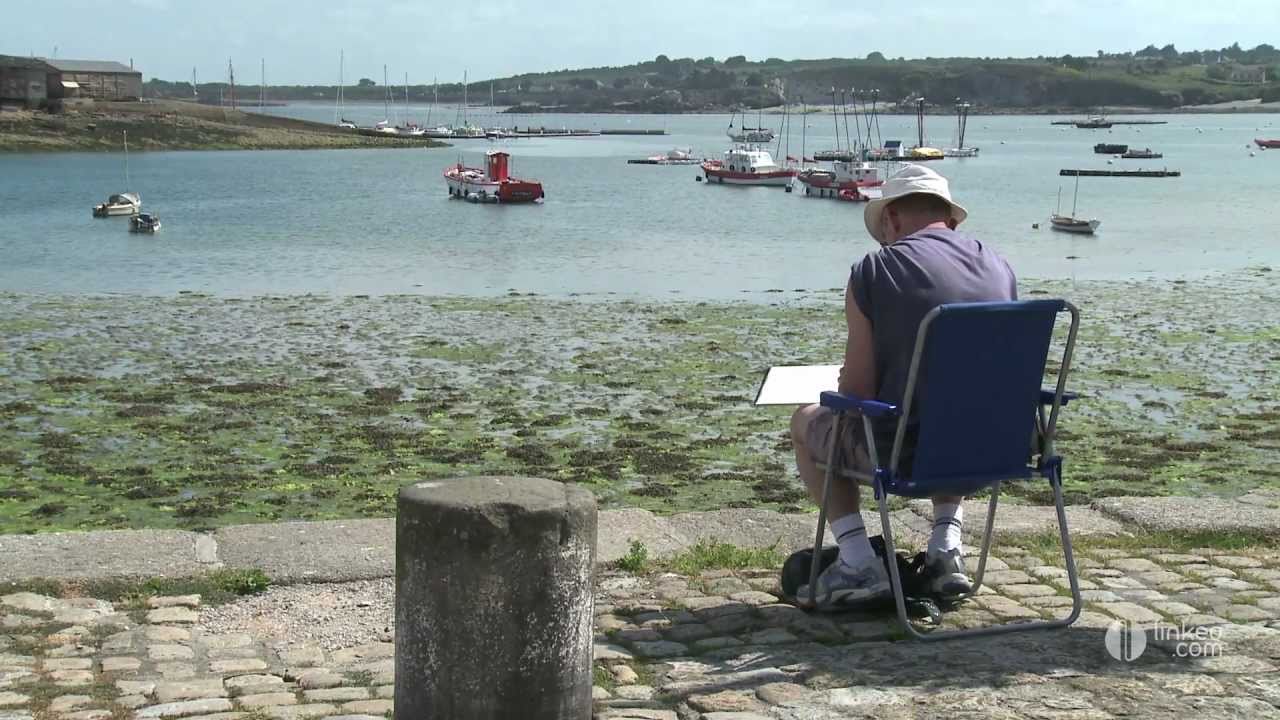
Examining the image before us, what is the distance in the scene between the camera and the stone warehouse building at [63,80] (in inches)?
4365

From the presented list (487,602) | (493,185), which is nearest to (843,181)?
(493,185)

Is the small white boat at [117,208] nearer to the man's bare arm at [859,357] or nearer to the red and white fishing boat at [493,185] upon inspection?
the red and white fishing boat at [493,185]

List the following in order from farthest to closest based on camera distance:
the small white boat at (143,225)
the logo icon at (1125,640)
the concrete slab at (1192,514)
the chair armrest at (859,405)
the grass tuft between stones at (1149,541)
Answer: the small white boat at (143,225) < the concrete slab at (1192,514) < the grass tuft between stones at (1149,541) < the chair armrest at (859,405) < the logo icon at (1125,640)

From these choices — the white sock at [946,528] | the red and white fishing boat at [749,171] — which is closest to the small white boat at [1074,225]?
the red and white fishing boat at [749,171]

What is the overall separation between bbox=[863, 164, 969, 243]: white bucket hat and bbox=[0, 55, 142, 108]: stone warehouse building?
4513 inches

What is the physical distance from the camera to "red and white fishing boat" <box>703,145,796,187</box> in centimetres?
7694

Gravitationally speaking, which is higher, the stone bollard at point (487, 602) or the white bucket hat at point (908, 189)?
the white bucket hat at point (908, 189)

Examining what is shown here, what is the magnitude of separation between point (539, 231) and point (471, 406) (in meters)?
34.2

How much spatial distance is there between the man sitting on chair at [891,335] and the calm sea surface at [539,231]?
20.4m

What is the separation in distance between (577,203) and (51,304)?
4257cm

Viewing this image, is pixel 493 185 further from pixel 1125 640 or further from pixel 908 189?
pixel 1125 640

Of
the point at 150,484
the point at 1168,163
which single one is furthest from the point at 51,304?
the point at 1168,163

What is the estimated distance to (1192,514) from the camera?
725 centimetres

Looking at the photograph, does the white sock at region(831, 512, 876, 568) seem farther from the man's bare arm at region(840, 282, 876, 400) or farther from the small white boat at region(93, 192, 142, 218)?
the small white boat at region(93, 192, 142, 218)
